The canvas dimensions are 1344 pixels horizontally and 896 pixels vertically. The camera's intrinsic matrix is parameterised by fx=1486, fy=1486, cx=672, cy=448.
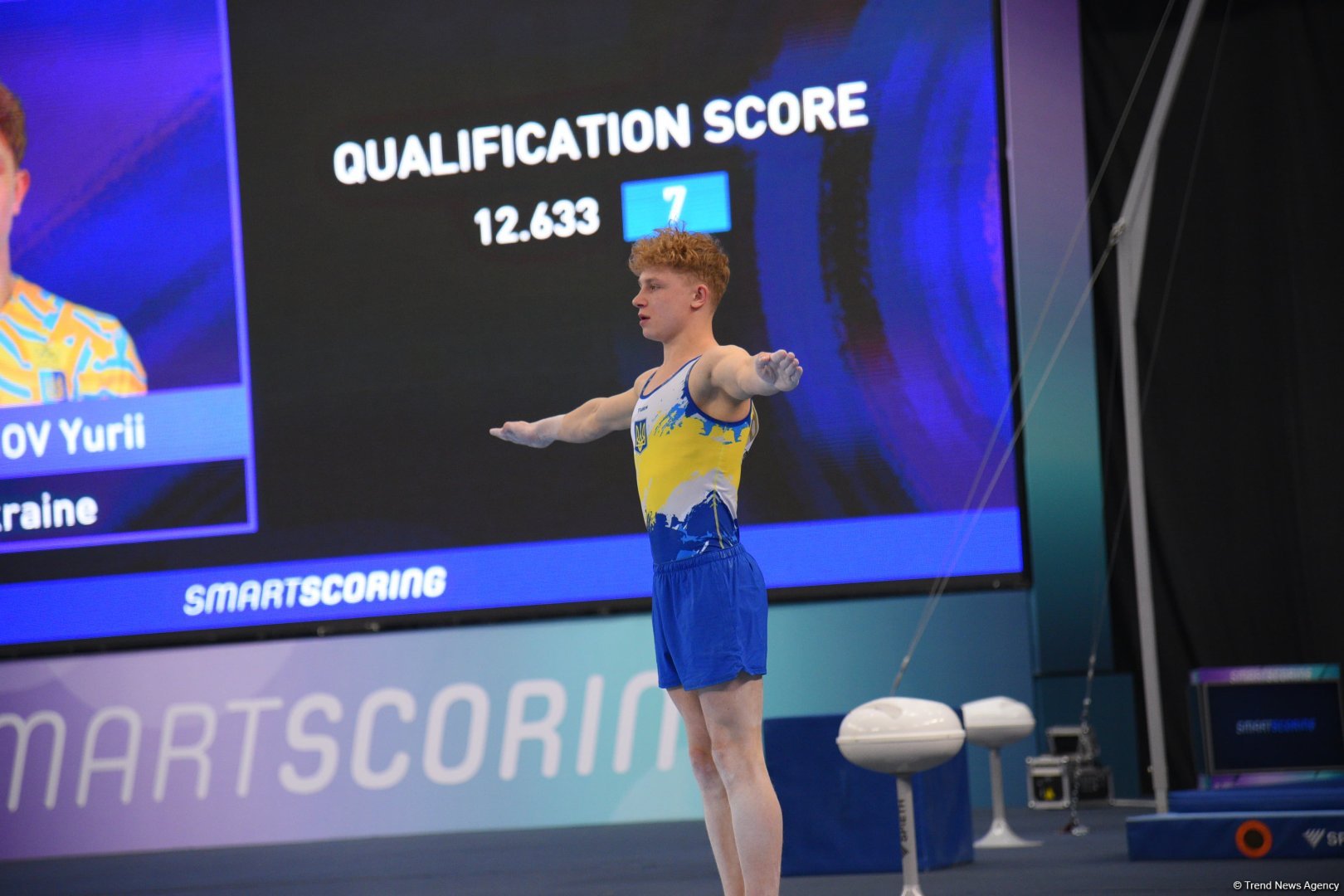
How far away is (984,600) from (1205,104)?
226cm

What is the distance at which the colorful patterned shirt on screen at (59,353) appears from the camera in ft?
21.3

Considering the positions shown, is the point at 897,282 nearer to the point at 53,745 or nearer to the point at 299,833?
the point at 299,833

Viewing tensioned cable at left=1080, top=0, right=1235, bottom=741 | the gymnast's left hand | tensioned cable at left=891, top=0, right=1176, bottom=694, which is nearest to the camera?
the gymnast's left hand

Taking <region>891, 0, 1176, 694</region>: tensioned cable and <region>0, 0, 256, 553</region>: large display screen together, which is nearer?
<region>891, 0, 1176, 694</region>: tensioned cable

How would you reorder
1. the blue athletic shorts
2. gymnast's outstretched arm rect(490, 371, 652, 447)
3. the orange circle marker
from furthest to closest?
the orange circle marker, gymnast's outstretched arm rect(490, 371, 652, 447), the blue athletic shorts

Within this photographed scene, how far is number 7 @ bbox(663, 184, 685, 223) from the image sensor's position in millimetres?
6176

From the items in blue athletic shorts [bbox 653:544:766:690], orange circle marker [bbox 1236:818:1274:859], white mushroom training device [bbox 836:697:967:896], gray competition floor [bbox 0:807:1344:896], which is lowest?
gray competition floor [bbox 0:807:1344:896]

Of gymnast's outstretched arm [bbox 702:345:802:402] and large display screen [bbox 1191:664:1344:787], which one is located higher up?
gymnast's outstretched arm [bbox 702:345:802:402]

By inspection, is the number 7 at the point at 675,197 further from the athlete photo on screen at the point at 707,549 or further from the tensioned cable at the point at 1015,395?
the athlete photo on screen at the point at 707,549

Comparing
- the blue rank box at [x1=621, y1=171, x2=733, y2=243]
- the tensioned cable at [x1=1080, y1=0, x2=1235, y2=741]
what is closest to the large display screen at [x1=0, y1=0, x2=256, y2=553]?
→ the blue rank box at [x1=621, y1=171, x2=733, y2=243]

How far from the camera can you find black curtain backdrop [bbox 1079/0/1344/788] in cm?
607

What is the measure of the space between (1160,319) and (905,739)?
355 cm

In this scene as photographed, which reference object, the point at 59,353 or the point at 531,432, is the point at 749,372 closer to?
the point at 531,432
